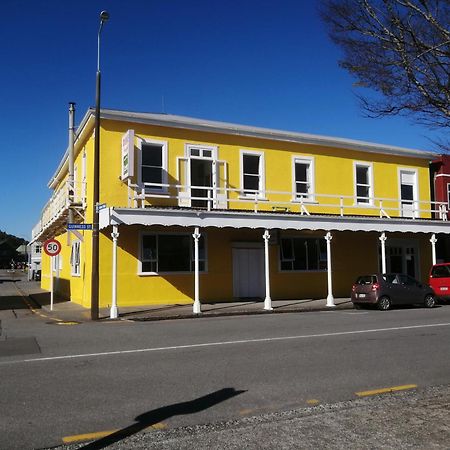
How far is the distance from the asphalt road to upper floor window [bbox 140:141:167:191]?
8.15 metres

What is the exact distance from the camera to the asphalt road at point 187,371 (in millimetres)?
6121

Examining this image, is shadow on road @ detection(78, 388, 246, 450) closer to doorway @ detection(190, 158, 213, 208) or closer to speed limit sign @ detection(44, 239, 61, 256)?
speed limit sign @ detection(44, 239, 61, 256)

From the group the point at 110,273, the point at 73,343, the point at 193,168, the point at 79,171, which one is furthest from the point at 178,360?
the point at 79,171

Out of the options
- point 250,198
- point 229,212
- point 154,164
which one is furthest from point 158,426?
point 250,198

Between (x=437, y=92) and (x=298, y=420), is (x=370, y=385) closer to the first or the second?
(x=298, y=420)

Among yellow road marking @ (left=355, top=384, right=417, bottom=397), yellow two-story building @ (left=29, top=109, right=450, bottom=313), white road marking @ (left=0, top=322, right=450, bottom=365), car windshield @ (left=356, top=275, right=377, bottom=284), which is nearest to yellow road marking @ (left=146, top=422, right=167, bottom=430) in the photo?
yellow road marking @ (left=355, top=384, right=417, bottom=397)

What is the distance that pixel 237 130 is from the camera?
2323 cm

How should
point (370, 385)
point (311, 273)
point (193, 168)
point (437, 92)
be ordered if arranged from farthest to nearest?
point (311, 273)
point (193, 168)
point (370, 385)
point (437, 92)

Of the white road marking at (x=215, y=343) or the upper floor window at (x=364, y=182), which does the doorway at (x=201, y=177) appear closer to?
the upper floor window at (x=364, y=182)

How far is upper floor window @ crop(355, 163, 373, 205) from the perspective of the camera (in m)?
26.7

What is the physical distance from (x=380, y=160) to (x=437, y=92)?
71.3 feet

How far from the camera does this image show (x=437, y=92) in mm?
6266

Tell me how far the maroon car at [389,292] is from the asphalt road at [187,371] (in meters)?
5.38

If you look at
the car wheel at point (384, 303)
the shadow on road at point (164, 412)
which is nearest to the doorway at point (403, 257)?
the car wheel at point (384, 303)
